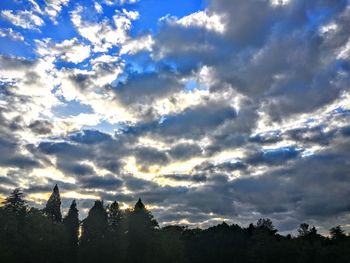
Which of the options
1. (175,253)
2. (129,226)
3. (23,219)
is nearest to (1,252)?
(23,219)

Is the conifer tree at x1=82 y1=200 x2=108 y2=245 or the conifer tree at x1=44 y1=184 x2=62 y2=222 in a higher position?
the conifer tree at x1=44 y1=184 x2=62 y2=222

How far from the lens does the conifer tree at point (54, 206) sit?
149m

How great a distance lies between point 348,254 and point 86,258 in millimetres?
68378

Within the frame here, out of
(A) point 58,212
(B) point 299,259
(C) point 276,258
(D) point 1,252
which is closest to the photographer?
(D) point 1,252

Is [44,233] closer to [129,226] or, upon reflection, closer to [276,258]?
[129,226]

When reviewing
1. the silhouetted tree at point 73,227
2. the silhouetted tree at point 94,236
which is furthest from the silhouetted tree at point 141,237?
Result: the silhouetted tree at point 73,227

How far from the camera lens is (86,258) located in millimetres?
121062

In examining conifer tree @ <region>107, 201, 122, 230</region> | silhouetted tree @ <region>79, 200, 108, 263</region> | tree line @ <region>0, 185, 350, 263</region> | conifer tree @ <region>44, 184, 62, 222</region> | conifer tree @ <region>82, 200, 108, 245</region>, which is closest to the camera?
tree line @ <region>0, 185, 350, 263</region>

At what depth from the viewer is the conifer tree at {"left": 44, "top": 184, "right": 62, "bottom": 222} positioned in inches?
5851

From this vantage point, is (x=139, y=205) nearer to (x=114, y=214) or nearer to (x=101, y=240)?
(x=114, y=214)

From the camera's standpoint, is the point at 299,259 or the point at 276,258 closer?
the point at 299,259

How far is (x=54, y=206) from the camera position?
151000 mm

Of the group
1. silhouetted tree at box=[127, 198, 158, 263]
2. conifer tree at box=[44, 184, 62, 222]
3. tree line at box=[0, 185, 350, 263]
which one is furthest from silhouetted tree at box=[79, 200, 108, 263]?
conifer tree at box=[44, 184, 62, 222]

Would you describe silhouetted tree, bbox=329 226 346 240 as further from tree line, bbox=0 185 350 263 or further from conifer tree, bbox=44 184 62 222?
conifer tree, bbox=44 184 62 222
